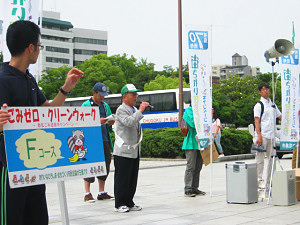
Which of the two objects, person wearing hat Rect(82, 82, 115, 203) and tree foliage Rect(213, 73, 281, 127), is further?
tree foliage Rect(213, 73, 281, 127)

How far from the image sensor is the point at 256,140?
27.7 feet

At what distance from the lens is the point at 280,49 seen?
8.12 m

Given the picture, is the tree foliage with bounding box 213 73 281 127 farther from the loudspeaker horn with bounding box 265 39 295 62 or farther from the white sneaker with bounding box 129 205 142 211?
the white sneaker with bounding box 129 205 142 211

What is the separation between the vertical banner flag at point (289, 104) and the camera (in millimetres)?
8945

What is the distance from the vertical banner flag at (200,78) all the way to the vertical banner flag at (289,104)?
140 centimetres

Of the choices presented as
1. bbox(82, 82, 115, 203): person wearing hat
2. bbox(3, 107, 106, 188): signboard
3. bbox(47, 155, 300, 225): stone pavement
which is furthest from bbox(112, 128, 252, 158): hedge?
bbox(3, 107, 106, 188): signboard

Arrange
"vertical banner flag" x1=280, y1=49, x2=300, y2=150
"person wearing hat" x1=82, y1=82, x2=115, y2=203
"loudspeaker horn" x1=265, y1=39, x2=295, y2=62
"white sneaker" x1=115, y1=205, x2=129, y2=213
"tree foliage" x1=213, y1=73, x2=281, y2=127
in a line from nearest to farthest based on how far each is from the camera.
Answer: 1. "white sneaker" x1=115, y1=205, x2=129, y2=213
2. "loudspeaker horn" x1=265, y1=39, x2=295, y2=62
3. "person wearing hat" x1=82, y1=82, x2=115, y2=203
4. "vertical banner flag" x1=280, y1=49, x2=300, y2=150
5. "tree foliage" x1=213, y1=73, x2=281, y2=127

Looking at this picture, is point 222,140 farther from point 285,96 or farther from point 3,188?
point 3,188

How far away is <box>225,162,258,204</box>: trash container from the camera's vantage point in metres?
7.75

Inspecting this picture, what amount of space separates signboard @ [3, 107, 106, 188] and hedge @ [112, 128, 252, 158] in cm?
1591

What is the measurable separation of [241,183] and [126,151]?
79.1 inches

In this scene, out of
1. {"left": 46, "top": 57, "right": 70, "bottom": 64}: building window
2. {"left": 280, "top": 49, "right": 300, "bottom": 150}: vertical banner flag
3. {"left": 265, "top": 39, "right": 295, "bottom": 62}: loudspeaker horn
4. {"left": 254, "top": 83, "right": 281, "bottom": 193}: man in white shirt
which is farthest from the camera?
{"left": 46, "top": 57, "right": 70, "bottom": 64}: building window

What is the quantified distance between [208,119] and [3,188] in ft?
19.8

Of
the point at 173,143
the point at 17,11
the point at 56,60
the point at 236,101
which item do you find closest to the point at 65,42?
the point at 56,60
